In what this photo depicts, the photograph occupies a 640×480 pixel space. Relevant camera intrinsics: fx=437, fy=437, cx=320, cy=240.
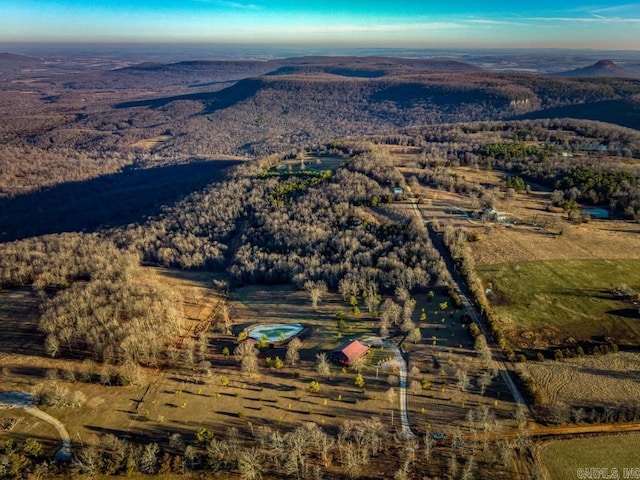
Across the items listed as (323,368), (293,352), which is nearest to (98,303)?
(293,352)

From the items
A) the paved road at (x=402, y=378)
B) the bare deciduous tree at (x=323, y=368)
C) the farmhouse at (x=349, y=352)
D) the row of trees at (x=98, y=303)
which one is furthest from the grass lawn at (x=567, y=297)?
the row of trees at (x=98, y=303)

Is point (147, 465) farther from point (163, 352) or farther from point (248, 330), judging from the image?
point (248, 330)

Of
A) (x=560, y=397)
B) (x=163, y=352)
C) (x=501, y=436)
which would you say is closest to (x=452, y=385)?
(x=501, y=436)

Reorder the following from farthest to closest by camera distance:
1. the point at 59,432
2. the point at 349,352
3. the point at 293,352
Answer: the point at 293,352, the point at 349,352, the point at 59,432

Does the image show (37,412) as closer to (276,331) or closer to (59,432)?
(59,432)

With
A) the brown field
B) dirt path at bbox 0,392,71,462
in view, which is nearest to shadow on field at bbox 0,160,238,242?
the brown field

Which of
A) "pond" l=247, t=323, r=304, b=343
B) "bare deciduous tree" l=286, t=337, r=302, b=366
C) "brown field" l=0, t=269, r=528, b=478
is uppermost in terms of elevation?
"bare deciduous tree" l=286, t=337, r=302, b=366

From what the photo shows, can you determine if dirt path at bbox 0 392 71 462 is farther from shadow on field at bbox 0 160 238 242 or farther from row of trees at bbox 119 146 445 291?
shadow on field at bbox 0 160 238 242
